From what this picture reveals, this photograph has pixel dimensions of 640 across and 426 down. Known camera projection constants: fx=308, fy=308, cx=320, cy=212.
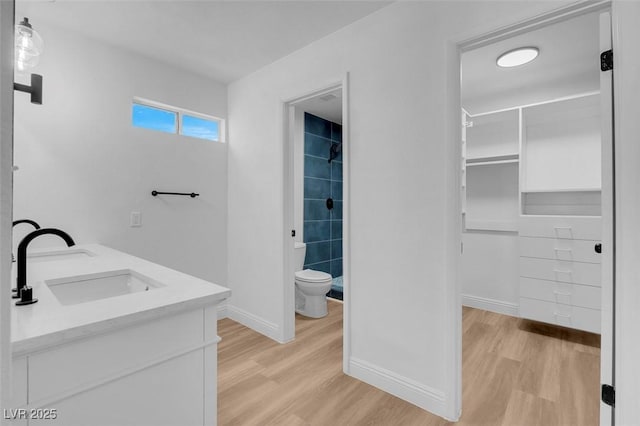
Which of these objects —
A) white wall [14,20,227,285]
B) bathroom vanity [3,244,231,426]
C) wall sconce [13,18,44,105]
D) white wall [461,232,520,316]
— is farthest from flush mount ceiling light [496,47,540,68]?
wall sconce [13,18,44,105]

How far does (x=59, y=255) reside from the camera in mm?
1940

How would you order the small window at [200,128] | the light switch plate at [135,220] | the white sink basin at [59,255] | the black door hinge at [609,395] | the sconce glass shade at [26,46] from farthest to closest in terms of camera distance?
the small window at [200,128] < the light switch plate at [135,220] < the white sink basin at [59,255] < the sconce glass shade at [26,46] < the black door hinge at [609,395]

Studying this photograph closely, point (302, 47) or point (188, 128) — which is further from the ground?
point (302, 47)

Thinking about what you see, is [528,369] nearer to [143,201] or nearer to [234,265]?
[234,265]

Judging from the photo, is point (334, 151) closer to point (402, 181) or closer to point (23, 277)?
point (402, 181)

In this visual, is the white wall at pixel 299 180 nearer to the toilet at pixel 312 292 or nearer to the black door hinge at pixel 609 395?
the toilet at pixel 312 292

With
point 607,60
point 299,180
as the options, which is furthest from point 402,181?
point 299,180

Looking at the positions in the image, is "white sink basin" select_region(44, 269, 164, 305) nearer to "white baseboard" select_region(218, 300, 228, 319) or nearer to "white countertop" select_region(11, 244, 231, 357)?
"white countertop" select_region(11, 244, 231, 357)

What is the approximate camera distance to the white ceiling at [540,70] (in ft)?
7.38

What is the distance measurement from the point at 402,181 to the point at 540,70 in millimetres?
2072

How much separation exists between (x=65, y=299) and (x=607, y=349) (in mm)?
2285

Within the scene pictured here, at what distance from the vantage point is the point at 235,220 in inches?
123

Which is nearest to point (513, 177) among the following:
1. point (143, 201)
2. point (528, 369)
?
point (528, 369)

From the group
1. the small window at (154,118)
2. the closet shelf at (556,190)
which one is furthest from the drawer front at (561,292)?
the small window at (154,118)
